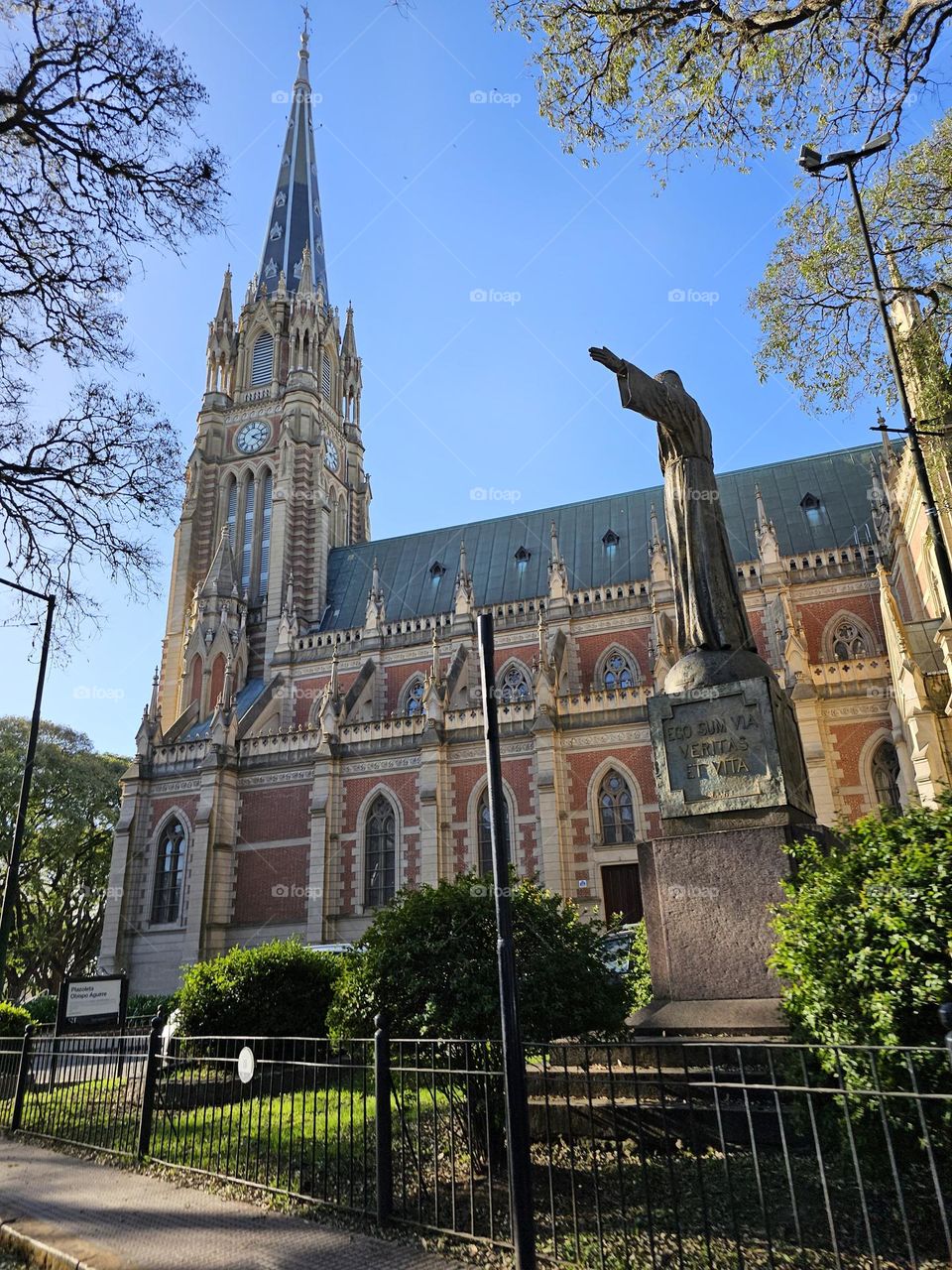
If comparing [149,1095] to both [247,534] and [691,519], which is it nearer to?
[691,519]

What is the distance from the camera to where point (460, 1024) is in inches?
292

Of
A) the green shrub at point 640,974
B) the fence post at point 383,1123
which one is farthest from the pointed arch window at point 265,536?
the fence post at point 383,1123

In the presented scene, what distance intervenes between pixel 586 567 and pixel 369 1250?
30875 millimetres

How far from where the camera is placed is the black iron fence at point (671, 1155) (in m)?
4.50

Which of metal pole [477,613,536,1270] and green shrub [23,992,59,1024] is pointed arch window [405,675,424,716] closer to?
green shrub [23,992,59,1024]

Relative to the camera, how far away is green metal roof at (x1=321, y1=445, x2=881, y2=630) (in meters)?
32.0

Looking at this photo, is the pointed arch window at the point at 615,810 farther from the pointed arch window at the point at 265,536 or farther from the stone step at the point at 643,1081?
the pointed arch window at the point at 265,536

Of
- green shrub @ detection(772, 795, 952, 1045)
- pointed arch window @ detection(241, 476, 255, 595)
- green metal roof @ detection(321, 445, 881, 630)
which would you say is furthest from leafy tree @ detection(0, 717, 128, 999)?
green shrub @ detection(772, 795, 952, 1045)

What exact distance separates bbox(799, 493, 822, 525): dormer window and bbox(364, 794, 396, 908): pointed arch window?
19.0 m

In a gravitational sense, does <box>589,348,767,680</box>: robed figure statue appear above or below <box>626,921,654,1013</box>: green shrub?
above

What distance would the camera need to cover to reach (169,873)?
97.6ft

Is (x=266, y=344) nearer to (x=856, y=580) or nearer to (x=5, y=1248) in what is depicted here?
(x=856, y=580)

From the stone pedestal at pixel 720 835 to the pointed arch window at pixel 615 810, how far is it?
16.6 m

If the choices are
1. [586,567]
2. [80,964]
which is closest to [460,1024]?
[586,567]
